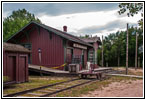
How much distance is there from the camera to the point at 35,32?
2277 centimetres

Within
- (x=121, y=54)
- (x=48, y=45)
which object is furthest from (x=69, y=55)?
(x=121, y=54)

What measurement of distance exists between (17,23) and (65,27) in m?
15.5

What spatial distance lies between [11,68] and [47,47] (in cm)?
1033

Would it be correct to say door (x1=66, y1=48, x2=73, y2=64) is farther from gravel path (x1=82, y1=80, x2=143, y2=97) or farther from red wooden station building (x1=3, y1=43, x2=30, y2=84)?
gravel path (x1=82, y1=80, x2=143, y2=97)

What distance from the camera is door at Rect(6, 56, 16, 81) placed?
11.4 meters

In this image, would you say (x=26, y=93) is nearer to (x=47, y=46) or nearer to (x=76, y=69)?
(x=76, y=69)

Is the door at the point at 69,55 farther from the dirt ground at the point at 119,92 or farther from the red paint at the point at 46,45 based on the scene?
the dirt ground at the point at 119,92

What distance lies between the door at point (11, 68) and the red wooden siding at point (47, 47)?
30.3 ft

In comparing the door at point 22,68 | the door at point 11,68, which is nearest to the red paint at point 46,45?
the door at point 22,68

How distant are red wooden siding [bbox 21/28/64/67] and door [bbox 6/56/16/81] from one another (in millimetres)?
9246

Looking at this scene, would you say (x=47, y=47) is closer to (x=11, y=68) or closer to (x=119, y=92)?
(x=11, y=68)

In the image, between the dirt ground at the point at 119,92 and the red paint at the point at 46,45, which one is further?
the red paint at the point at 46,45

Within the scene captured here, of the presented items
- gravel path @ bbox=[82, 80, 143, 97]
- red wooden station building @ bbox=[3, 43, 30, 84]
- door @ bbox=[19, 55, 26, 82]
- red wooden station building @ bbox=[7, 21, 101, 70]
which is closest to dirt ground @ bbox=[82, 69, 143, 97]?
gravel path @ bbox=[82, 80, 143, 97]

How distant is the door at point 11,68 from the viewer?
11409mm
